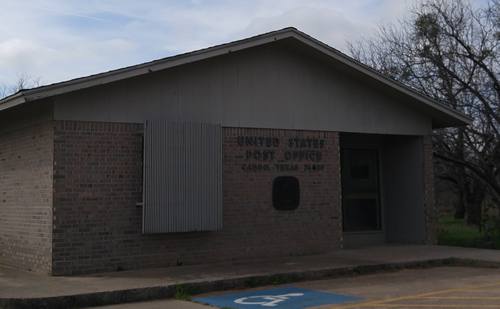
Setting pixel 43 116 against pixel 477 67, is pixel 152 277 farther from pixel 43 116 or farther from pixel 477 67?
pixel 477 67

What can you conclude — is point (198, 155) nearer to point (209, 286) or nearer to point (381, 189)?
point (209, 286)

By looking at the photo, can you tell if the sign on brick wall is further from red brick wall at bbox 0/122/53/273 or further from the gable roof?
red brick wall at bbox 0/122/53/273

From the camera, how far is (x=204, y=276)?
37.1 ft

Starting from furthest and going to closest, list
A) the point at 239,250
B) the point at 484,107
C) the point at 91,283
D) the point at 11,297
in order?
1. the point at 484,107
2. the point at 239,250
3. the point at 91,283
4. the point at 11,297

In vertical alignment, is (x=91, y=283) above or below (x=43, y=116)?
below

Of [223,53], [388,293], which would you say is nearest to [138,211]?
[223,53]

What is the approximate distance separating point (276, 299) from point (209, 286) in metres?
1.38

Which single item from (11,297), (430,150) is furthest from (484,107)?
(11,297)

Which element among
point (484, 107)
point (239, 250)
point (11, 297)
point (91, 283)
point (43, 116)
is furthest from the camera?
point (484, 107)

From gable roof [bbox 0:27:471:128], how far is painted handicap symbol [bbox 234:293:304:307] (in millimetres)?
4741

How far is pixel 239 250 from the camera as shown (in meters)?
13.5

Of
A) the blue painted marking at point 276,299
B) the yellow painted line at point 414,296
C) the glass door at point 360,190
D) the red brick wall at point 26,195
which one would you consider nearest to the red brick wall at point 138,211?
the red brick wall at point 26,195

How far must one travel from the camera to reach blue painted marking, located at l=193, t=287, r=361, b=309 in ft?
30.7

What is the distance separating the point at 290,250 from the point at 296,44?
4.61 meters
